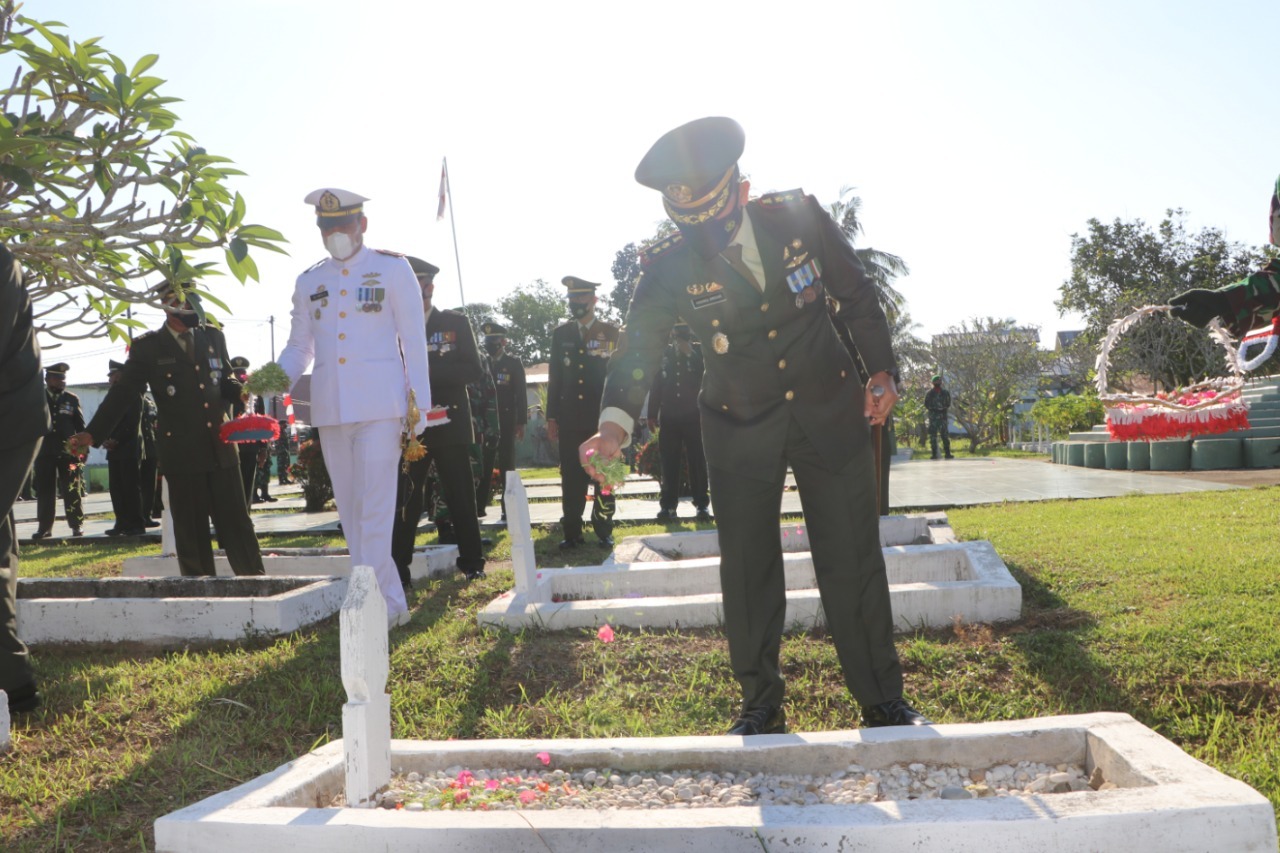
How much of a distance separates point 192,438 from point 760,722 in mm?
4825

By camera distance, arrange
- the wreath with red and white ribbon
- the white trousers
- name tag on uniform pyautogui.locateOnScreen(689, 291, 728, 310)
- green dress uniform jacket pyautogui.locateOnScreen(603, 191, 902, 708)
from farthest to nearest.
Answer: the wreath with red and white ribbon → the white trousers → name tag on uniform pyautogui.locateOnScreen(689, 291, 728, 310) → green dress uniform jacket pyautogui.locateOnScreen(603, 191, 902, 708)

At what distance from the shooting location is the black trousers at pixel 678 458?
11.3m

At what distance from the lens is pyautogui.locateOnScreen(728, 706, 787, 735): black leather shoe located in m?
3.66

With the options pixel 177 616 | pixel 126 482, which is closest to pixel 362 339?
pixel 177 616

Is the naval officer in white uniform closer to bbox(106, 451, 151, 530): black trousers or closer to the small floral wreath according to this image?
bbox(106, 451, 151, 530): black trousers

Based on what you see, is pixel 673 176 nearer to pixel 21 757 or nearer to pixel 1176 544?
pixel 21 757

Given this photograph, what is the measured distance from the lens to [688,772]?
325cm

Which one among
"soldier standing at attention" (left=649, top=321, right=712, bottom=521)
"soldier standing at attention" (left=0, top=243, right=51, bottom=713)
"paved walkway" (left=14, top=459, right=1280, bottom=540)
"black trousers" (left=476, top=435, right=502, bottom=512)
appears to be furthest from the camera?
"paved walkway" (left=14, top=459, right=1280, bottom=540)

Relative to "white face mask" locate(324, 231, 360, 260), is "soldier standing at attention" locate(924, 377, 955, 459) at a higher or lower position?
lower

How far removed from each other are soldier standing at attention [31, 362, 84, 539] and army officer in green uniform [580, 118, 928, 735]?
11.8 metres

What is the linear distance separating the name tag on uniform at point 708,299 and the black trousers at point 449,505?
382cm

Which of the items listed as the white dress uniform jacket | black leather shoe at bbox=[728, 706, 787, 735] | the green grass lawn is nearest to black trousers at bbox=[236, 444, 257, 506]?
the green grass lawn

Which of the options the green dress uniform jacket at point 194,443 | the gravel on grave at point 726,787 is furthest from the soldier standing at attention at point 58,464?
the gravel on grave at point 726,787

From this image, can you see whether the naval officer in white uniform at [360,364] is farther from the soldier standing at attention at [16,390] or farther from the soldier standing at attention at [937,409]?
the soldier standing at attention at [937,409]
